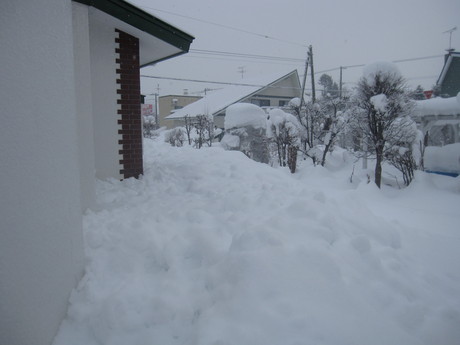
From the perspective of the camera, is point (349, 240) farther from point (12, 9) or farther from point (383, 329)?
point (12, 9)

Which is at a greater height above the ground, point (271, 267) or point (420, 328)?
point (271, 267)

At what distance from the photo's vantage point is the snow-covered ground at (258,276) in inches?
83.9

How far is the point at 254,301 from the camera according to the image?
2.23m

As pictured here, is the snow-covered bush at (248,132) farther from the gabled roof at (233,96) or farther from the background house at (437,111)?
the gabled roof at (233,96)

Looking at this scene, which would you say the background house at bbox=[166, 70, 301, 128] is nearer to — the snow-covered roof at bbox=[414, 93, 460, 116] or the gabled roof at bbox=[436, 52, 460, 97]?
the gabled roof at bbox=[436, 52, 460, 97]

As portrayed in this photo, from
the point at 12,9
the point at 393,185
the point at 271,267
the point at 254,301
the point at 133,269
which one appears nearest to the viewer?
the point at 12,9

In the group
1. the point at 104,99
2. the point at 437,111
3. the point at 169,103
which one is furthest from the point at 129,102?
the point at 169,103

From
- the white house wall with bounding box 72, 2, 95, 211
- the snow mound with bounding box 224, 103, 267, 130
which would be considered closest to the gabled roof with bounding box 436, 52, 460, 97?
the snow mound with bounding box 224, 103, 267, 130

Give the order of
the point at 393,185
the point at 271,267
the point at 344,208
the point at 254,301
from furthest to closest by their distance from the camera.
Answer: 1. the point at 393,185
2. the point at 344,208
3. the point at 271,267
4. the point at 254,301

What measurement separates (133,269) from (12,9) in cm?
210

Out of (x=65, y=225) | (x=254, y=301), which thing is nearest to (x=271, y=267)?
(x=254, y=301)

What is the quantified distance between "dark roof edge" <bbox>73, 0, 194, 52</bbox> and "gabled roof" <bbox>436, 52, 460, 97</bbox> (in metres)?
21.8

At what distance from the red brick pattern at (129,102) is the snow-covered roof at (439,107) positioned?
9837mm

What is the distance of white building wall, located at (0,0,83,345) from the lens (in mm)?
1775
